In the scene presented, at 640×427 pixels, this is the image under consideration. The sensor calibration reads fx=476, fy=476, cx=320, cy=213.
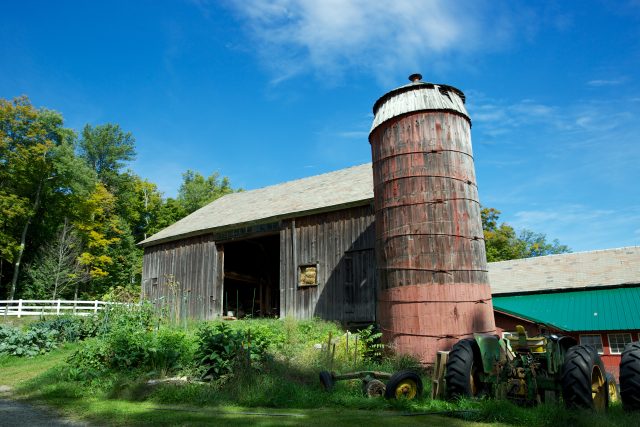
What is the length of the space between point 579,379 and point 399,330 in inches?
188

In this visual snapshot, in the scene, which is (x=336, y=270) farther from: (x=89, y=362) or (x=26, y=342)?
(x=26, y=342)

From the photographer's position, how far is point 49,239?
36750 millimetres

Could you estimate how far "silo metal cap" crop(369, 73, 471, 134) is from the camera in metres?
11.6

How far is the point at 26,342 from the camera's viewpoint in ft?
45.0

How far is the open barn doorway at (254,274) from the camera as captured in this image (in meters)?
25.9

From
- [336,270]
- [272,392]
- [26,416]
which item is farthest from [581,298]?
[26,416]

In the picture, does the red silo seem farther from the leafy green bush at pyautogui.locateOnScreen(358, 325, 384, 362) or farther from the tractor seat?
the tractor seat

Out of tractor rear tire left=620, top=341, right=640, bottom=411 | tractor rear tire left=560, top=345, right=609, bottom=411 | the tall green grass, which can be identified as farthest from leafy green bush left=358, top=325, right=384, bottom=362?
tractor rear tire left=620, top=341, right=640, bottom=411

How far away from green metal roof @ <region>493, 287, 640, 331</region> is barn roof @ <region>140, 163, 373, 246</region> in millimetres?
7527

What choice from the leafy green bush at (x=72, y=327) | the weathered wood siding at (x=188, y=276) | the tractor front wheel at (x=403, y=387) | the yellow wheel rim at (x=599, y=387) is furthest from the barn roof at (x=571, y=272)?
the leafy green bush at (x=72, y=327)

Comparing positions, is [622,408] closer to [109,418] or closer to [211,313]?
[109,418]

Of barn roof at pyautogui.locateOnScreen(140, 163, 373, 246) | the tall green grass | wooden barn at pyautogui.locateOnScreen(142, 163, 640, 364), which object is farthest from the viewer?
barn roof at pyautogui.locateOnScreen(140, 163, 373, 246)

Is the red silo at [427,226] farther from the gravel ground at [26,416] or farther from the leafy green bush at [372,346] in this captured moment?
the gravel ground at [26,416]

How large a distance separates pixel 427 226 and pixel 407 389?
167 inches
